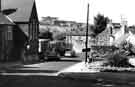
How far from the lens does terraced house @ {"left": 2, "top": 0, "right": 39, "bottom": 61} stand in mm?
61312

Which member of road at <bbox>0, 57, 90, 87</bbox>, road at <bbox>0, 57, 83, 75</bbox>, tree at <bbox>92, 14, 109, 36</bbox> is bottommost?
road at <bbox>0, 57, 83, 75</bbox>

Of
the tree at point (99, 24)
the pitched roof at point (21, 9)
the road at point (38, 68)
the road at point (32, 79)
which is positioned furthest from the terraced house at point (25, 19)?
the tree at point (99, 24)

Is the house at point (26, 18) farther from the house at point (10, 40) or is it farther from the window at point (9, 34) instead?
the window at point (9, 34)

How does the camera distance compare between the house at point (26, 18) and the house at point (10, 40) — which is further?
the house at point (26, 18)

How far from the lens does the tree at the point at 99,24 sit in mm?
122000

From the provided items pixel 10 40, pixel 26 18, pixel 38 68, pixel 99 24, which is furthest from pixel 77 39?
pixel 38 68

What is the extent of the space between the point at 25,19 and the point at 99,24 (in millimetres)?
64632

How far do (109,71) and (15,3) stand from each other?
41.1m

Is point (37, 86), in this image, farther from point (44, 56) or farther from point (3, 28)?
point (44, 56)

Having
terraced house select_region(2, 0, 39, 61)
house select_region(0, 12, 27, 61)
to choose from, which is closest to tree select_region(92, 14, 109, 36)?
terraced house select_region(2, 0, 39, 61)

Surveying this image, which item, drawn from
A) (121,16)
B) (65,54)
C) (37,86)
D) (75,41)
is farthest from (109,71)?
(75,41)

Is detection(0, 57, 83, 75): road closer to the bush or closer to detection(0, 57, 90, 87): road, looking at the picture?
detection(0, 57, 90, 87): road

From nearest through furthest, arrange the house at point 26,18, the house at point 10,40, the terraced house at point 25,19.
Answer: the house at point 10,40, the terraced house at point 25,19, the house at point 26,18

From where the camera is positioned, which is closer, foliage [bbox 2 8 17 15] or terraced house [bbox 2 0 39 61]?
terraced house [bbox 2 0 39 61]
